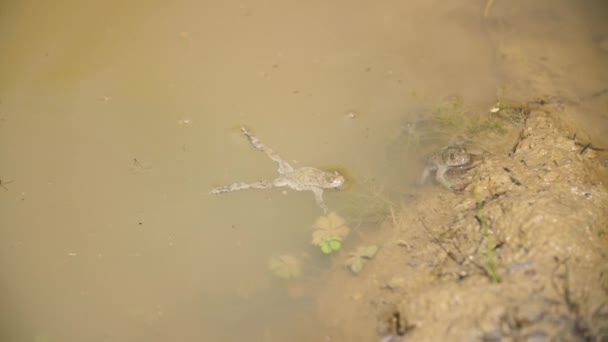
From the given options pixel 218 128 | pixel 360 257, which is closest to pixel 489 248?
pixel 360 257

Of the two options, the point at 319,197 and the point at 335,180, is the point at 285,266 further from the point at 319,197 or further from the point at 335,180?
the point at 335,180

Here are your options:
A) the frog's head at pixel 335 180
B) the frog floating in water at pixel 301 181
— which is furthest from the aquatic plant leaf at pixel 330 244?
the frog's head at pixel 335 180

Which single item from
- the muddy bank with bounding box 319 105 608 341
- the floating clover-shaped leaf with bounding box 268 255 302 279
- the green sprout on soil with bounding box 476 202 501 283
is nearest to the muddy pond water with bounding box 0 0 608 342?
the floating clover-shaped leaf with bounding box 268 255 302 279

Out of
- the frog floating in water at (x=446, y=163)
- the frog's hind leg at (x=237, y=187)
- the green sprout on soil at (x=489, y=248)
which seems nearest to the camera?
the green sprout on soil at (x=489, y=248)

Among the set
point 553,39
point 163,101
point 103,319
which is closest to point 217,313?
point 103,319

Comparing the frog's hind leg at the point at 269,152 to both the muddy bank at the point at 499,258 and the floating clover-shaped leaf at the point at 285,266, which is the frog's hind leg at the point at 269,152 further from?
the muddy bank at the point at 499,258

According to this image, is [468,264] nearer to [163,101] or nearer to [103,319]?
[103,319]

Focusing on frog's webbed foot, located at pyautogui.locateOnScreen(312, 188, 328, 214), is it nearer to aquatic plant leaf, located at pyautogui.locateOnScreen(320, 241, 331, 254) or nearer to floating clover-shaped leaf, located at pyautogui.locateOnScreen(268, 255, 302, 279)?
aquatic plant leaf, located at pyautogui.locateOnScreen(320, 241, 331, 254)

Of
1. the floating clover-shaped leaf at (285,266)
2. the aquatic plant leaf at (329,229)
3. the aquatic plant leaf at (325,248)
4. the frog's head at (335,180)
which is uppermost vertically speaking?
the frog's head at (335,180)
